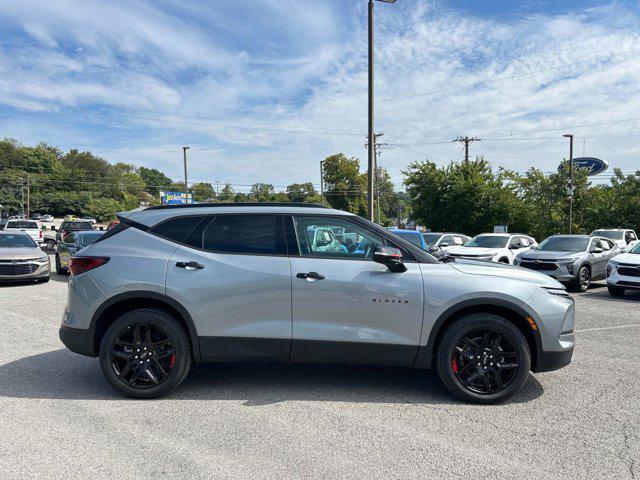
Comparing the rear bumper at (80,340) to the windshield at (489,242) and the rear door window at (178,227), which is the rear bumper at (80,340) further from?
the windshield at (489,242)

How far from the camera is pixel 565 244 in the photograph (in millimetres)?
14023

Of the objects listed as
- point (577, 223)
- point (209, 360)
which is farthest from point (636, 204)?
point (209, 360)

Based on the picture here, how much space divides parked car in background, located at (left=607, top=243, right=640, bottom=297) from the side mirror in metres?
9.39

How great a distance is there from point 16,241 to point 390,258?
1246cm

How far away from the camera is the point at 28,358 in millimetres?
5555

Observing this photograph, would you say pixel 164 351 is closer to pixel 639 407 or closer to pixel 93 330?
pixel 93 330

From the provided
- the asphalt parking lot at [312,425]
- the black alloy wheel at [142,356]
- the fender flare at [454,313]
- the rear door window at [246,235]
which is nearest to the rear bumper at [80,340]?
the black alloy wheel at [142,356]

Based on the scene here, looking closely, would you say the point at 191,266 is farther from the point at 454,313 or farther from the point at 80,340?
the point at 454,313

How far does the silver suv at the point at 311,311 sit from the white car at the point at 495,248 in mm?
10588

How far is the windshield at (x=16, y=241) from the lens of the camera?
12.7m

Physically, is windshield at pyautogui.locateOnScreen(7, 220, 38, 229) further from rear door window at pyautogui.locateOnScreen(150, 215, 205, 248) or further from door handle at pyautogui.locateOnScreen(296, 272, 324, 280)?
door handle at pyautogui.locateOnScreen(296, 272, 324, 280)

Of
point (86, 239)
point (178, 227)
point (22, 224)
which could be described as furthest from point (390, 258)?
point (22, 224)

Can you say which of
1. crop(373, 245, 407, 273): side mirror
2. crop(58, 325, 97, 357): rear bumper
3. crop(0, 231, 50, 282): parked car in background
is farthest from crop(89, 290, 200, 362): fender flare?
crop(0, 231, 50, 282): parked car in background

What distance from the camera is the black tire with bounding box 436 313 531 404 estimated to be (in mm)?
4176
